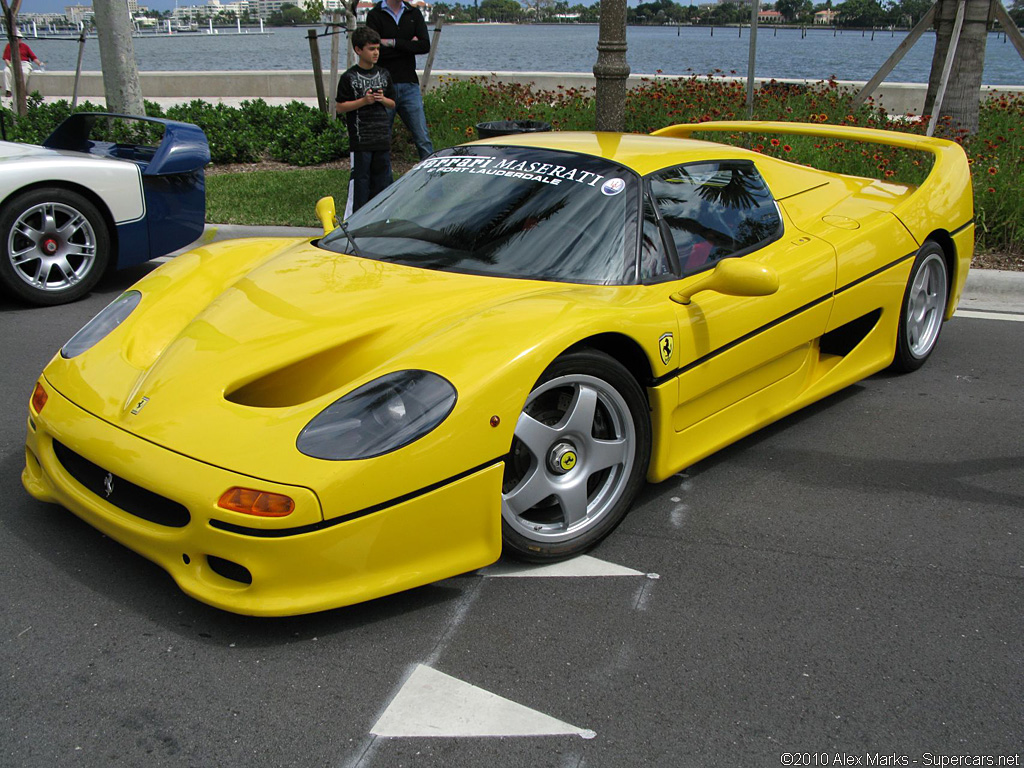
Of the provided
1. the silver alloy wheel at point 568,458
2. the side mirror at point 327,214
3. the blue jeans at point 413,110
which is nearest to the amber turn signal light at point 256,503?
the silver alloy wheel at point 568,458

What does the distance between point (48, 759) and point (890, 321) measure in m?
3.69

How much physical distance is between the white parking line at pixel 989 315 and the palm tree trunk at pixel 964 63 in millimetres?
3110

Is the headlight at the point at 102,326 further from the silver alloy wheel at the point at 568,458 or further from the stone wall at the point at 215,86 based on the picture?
the stone wall at the point at 215,86

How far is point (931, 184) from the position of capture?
467 cm

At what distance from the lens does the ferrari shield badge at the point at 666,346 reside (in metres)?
3.18

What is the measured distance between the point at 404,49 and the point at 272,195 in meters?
1.73

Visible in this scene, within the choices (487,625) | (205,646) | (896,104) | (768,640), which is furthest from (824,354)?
(896,104)

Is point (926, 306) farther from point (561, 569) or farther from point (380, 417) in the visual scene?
point (380, 417)

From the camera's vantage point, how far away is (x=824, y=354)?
4074mm

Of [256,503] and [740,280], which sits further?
[740,280]

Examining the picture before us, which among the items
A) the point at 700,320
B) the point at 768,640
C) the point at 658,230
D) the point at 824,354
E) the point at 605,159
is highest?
the point at 605,159

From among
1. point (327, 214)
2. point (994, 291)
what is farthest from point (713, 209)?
point (994, 291)

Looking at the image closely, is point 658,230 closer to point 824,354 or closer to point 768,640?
point 824,354

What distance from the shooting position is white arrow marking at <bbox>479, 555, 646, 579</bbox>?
9.69 ft
